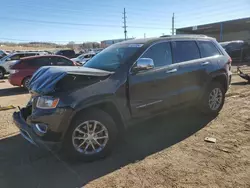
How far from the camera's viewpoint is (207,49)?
19.4 ft

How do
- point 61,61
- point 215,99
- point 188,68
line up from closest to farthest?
point 188,68 < point 215,99 < point 61,61

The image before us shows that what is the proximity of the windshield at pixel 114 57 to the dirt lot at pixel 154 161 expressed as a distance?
1458 millimetres

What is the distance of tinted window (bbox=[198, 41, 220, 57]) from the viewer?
5753mm

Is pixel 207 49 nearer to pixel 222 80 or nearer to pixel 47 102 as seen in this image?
pixel 222 80

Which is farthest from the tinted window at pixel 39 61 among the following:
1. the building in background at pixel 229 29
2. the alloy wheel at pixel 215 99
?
the building in background at pixel 229 29

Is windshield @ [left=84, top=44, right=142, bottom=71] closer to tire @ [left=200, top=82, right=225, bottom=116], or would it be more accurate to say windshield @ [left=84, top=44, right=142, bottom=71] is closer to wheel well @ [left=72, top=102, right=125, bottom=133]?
wheel well @ [left=72, top=102, right=125, bottom=133]

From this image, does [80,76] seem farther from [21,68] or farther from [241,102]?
[21,68]

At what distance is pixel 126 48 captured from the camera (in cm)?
482

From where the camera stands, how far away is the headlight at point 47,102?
3.54 m

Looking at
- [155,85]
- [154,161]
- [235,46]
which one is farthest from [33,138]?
[235,46]

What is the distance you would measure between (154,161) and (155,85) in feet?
4.48

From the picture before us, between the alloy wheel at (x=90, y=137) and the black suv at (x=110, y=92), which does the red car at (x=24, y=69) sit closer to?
the black suv at (x=110, y=92)

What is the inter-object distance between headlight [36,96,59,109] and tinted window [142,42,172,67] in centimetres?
178

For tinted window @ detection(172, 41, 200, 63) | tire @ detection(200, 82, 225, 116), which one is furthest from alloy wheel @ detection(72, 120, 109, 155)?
tire @ detection(200, 82, 225, 116)
